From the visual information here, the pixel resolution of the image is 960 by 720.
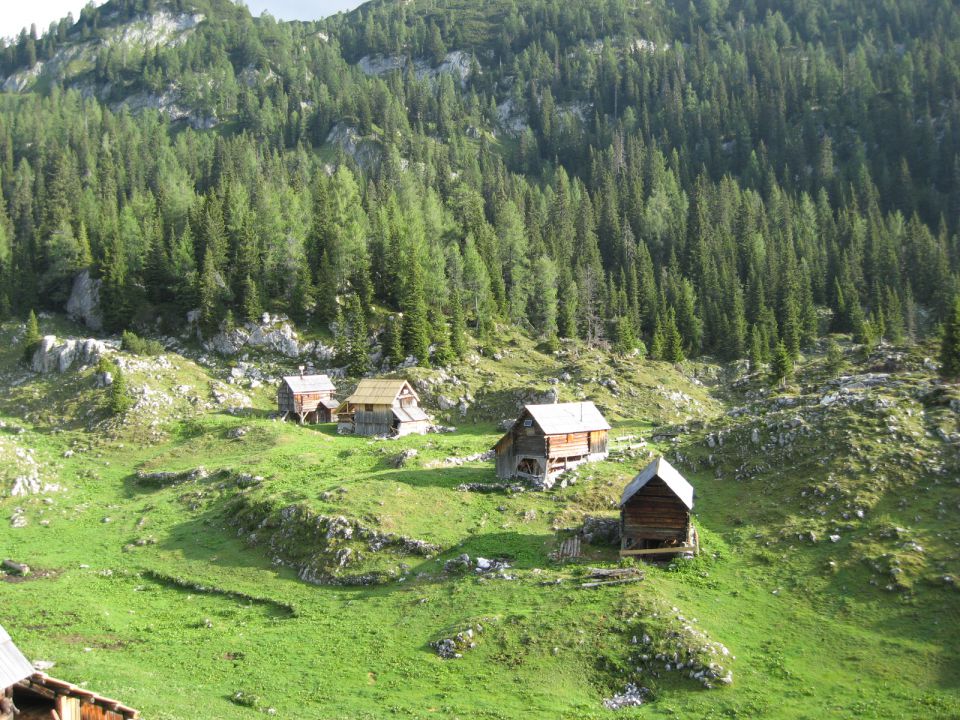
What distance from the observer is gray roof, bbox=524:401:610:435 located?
52.4m

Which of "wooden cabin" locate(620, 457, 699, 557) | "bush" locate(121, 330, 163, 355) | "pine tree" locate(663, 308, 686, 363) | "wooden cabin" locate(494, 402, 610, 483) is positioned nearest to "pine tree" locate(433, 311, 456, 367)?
"wooden cabin" locate(494, 402, 610, 483)

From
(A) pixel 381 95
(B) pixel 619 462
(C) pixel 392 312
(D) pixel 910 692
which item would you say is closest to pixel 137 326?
(C) pixel 392 312

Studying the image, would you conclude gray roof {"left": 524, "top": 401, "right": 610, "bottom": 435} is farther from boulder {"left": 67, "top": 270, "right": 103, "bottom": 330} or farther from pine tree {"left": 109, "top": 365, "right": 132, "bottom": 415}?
boulder {"left": 67, "top": 270, "right": 103, "bottom": 330}

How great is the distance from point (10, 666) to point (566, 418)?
4122cm

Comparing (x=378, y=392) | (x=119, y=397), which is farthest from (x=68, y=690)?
(x=119, y=397)

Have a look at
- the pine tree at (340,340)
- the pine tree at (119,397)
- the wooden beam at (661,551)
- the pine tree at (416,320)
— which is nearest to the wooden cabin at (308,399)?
the pine tree at (340,340)

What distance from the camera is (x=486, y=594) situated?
1422 inches

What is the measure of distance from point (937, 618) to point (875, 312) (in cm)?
10584

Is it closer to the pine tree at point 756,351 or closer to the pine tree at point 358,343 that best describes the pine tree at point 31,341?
the pine tree at point 358,343

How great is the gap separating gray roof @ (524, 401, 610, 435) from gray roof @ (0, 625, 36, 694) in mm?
37368

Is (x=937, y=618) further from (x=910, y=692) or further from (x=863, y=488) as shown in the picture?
(x=863, y=488)

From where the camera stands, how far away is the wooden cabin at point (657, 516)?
3900 centimetres

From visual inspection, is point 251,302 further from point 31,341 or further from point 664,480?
point 664,480

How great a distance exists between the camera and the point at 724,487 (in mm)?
49969
